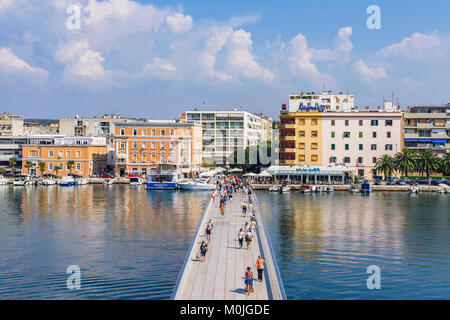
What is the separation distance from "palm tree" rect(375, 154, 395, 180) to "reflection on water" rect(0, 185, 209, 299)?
41.7 m

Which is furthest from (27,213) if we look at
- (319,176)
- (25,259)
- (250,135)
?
(250,135)

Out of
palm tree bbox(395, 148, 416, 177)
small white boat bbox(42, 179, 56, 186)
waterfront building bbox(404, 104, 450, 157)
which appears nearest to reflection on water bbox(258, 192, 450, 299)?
palm tree bbox(395, 148, 416, 177)

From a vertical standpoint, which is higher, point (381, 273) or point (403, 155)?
point (403, 155)

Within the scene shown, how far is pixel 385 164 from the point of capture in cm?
10081

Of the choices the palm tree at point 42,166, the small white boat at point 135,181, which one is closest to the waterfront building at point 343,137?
the small white boat at point 135,181

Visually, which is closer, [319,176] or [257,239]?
[257,239]

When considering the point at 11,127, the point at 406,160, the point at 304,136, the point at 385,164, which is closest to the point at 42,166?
the point at 11,127

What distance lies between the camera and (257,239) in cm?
3697

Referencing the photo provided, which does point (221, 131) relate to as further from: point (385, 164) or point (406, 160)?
point (406, 160)

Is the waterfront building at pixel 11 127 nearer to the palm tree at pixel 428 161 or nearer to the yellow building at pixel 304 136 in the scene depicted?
the yellow building at pixel 304 136

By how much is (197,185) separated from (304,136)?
2433 cm

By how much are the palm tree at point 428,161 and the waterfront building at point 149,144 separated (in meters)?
49.8
